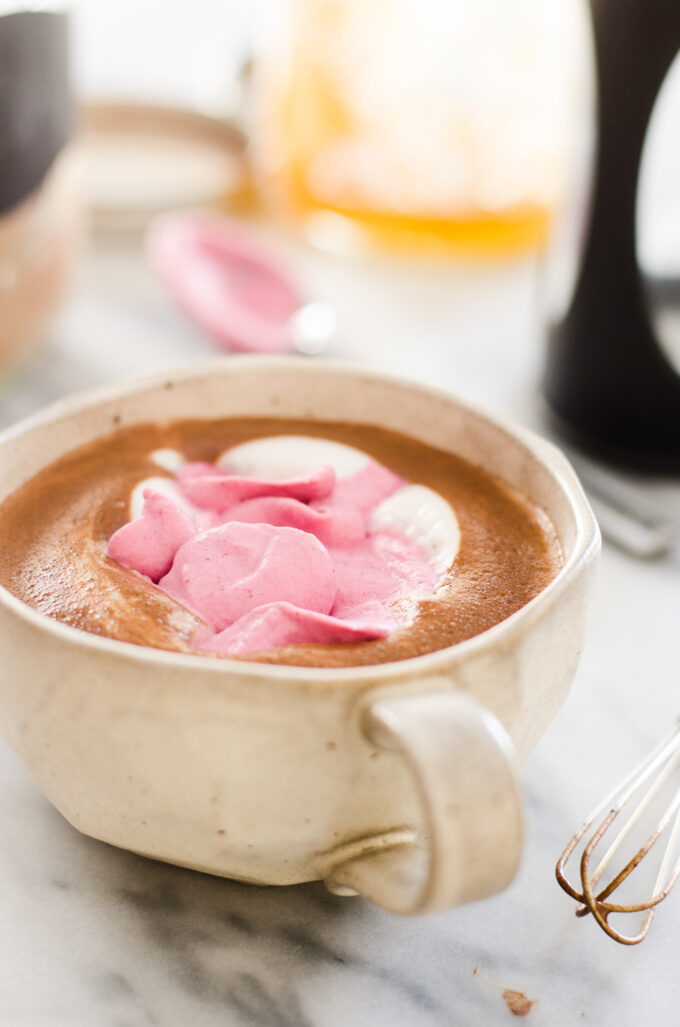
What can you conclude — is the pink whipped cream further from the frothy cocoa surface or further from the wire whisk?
the wire whisk

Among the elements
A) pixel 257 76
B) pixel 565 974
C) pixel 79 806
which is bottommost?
pixel 565 974

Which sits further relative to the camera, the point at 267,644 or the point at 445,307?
the point at 445,307

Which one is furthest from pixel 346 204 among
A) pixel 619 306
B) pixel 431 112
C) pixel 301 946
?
pixel 301 946

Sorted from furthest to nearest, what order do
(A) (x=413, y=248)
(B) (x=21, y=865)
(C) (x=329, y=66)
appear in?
Result: 1. (A) (x=413, y=248)
2. (C) (x=329, y=66)
3. (B) (x=21, y=865)

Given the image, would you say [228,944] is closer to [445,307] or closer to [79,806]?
[79,806]

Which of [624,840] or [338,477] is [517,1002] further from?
[338,477]

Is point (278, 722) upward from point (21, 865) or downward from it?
upward

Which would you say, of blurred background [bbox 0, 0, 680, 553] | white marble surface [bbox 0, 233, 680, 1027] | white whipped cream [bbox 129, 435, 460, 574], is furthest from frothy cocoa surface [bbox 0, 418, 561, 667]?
blurred background [bbox 0, 0, 680, 553]

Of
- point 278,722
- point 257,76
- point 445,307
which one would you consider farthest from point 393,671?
point 257,76
